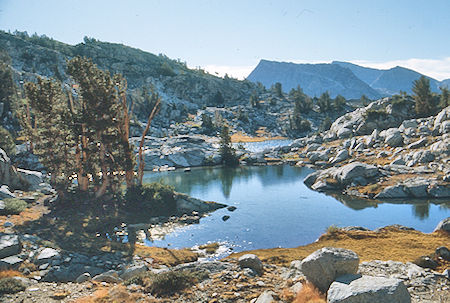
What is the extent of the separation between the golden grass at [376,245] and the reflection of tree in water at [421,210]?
13.5m

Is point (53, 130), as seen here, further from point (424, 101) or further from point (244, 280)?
point (424, 101)

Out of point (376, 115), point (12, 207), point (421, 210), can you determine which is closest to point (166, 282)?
point (12, 207)

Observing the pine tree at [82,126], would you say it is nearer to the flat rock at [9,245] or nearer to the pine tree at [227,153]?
the flat rock at [9,245]

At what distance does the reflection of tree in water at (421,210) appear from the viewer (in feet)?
159

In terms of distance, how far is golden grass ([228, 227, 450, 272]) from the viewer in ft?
90.6

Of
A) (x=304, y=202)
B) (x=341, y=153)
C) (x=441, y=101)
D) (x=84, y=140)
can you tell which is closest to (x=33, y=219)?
(x=84, y=140)

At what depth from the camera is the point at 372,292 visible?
11.9m

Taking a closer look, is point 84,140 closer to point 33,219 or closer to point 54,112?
Answer: point 54,112

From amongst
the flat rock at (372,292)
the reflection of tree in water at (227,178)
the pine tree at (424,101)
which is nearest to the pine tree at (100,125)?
the reflection of tree in water at (227,178)

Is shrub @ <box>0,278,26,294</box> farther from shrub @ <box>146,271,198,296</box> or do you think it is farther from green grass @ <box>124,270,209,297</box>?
shrub @ <box>146,271,198,296</box>

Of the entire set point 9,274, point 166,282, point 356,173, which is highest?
point 356,173

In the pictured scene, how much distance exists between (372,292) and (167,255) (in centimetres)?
2142

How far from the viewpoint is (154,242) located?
36469mm

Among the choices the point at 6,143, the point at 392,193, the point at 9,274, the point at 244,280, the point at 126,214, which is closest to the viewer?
the point at 244,280
